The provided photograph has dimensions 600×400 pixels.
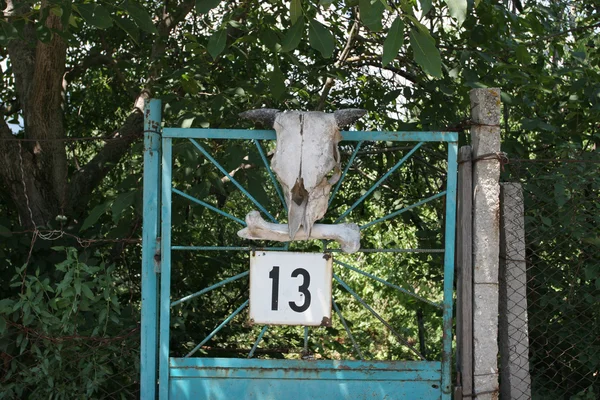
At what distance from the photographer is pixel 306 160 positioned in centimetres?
337

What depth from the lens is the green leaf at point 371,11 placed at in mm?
3053

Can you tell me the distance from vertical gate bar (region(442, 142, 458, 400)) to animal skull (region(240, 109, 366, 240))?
1.75 ft

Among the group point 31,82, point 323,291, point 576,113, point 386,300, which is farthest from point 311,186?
point 386,300

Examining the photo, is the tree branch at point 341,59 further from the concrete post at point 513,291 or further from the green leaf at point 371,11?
the green leaf at point 371,11

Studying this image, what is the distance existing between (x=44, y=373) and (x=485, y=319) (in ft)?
7.55

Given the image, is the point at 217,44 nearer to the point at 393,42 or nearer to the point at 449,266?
the point at 393,42

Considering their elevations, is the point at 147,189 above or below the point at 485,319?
above

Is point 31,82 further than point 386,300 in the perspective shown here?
No

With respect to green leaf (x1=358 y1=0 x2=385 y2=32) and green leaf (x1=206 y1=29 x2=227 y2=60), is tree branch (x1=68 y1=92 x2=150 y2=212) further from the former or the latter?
green leaf (x1=358 y1=0 x2=385 y2=32)

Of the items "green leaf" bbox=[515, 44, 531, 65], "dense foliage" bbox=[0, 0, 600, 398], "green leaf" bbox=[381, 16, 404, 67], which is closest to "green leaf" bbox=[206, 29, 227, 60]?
"dense foliage" bbox=[0, 0, 600, 398]

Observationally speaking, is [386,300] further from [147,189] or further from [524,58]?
[147,189]

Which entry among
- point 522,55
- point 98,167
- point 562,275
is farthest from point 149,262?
point 522,55

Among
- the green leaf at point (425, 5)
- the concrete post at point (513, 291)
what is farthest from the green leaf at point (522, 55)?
the green leaf at point (425, 5)

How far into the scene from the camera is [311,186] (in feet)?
11.0
